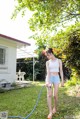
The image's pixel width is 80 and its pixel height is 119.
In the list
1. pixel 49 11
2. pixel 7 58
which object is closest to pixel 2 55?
pixel 7 58

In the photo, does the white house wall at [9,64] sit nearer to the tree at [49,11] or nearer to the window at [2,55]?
the window at [2,55]

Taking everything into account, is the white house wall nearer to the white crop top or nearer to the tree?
the tree

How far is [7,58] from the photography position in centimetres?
1385

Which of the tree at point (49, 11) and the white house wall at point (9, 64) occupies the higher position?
the tree at point (49, 11)

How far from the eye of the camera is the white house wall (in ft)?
43.6

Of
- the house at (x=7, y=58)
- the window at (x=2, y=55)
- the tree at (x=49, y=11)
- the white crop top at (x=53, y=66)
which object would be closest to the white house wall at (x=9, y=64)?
the house at (x=7, y=58)

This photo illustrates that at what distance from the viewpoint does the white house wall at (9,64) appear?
13.3 m

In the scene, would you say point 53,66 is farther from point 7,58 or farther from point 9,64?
point 9,64

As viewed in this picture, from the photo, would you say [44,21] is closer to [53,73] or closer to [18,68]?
[53,73]

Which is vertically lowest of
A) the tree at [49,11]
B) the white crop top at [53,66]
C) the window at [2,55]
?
the white crop top at [53,66]

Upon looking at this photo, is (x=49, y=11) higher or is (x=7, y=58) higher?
(x=49, y=11)

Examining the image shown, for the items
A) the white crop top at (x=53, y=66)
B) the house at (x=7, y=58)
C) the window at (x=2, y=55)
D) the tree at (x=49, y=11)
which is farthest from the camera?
the window at (x=2, y=55)

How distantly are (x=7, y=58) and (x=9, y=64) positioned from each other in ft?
1.50

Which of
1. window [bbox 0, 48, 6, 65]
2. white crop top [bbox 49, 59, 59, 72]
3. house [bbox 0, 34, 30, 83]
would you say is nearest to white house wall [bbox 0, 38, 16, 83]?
house [bbox 0, 34, 30, 83]
